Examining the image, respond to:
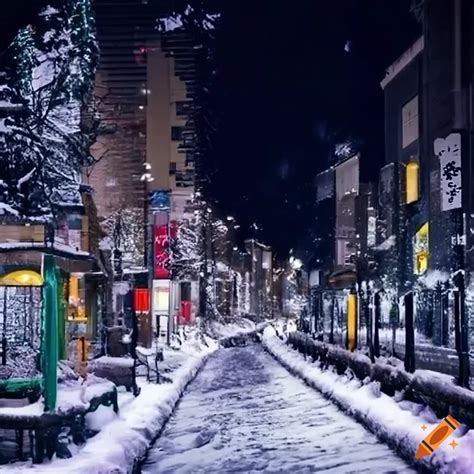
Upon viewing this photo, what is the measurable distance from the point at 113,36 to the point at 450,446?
80.0 ft

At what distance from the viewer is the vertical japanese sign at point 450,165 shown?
24.8 metres

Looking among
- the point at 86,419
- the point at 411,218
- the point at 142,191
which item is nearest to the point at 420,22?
the point at 411,218

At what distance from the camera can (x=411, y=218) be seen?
46500 millimetres

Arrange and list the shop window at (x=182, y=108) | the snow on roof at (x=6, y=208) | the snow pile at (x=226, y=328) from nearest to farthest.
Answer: the snow on roof at (x=6, y=208)
the shop window at (x=182, y=108)
the snow pile at (x=226, y=328)

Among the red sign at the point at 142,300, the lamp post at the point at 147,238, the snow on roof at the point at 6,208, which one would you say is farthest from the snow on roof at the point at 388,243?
the snow on roof at the point at 6,208

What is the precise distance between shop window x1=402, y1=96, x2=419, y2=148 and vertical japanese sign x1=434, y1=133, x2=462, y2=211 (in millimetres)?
20121

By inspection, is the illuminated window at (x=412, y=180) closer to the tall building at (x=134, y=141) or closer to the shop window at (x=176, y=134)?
the tall building at (x=134, y=141)

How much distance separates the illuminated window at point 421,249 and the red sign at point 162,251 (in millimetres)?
13825

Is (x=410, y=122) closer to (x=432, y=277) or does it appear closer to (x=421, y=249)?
(x=421, y=249)

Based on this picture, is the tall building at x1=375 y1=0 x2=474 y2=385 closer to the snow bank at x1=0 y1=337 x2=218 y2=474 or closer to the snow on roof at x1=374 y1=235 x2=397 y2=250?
the snow on roof at x1=374 y1=235 x2=397 y2=250

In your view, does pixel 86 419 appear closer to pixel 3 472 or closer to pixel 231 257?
pixel 3 472

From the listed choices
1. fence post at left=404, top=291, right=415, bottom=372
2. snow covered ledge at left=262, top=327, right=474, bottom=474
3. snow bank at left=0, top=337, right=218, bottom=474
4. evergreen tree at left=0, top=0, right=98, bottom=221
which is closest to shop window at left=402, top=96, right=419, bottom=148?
evergreen tree at left=0, top=0, right=98, bottom=221

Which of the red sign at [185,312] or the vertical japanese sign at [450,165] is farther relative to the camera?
the red sign at [185,312]

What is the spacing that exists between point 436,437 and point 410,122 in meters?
39.5
